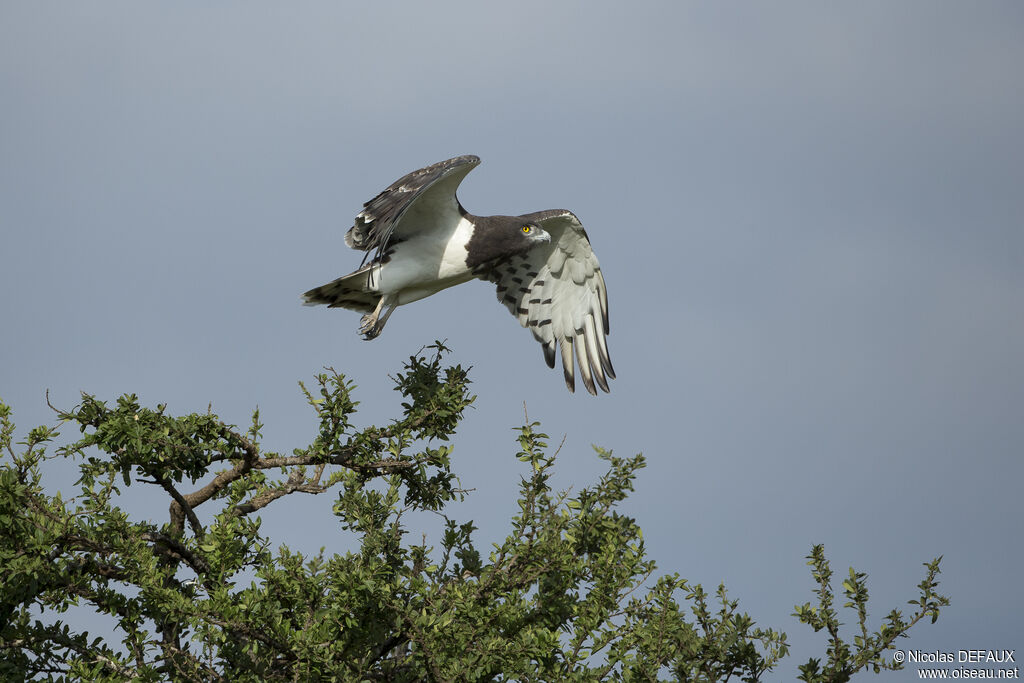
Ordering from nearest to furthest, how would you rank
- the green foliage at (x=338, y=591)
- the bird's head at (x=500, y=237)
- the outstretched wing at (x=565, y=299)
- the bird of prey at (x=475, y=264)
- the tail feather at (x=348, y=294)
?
1. the green foliage at (x=338, y=591)
2. the bird of prey at (x=475, y=264)
3. the tail feather at (x=348, y=294)
4. the bird's head at (x=500, y=237)
5. the outstretched wing at (x=565, y=299)

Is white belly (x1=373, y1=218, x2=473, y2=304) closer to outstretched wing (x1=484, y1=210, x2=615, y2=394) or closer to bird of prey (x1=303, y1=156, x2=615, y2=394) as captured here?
bird of prey (x1=303, y1=156, x2=615, y2=394)

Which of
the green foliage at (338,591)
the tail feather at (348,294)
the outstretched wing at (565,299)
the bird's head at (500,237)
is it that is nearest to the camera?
the green foliage at (338,591)

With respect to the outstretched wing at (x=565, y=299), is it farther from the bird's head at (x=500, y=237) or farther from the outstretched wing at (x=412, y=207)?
the outstretched wing at (x=412, y=207)

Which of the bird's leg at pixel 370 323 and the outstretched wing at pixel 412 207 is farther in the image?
the bird's leg at pixel 370 323

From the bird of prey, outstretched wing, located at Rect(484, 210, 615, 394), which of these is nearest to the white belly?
the bird of prey

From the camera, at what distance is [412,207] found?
798 cm

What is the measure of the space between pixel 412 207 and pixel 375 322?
0.95 meters

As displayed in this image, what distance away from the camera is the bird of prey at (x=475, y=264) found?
24.8ft

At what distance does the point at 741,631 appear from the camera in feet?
16.8

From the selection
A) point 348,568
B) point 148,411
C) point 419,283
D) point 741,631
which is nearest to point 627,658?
point 741,631

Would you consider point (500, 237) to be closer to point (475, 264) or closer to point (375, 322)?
point (475, 264)

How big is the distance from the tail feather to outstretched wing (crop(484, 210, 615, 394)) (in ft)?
4.47

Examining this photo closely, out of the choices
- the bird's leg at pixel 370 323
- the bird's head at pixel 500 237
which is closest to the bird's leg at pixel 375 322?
the bird's leg at pixel 370 323

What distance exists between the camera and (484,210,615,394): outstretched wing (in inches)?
353
